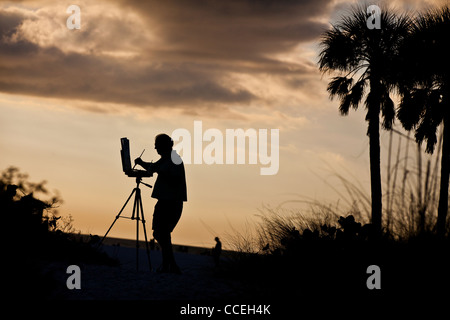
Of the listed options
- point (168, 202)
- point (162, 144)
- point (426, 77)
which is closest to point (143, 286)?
point (168, 202)

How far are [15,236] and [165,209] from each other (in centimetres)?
210

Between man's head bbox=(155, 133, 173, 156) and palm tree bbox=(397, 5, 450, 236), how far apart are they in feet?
40.8

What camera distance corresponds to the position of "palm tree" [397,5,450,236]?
20.5m

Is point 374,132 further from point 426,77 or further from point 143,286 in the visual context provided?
point 143,286

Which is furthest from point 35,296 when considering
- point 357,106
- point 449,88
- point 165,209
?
point 357,106

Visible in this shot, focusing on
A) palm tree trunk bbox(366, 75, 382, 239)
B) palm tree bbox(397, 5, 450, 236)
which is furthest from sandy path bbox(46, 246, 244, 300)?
palm tree trunk bbox(366, 75, 382, 239)

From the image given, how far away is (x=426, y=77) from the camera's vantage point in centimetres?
2084

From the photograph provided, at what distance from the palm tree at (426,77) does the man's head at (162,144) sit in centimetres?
1243

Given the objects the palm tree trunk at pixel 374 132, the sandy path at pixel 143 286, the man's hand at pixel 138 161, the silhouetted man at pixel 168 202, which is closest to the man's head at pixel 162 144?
the silhouetted man at pixel 168 202

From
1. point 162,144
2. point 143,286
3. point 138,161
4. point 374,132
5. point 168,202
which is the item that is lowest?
point 143,286

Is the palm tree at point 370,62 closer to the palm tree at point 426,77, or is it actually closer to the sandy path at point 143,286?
the palm tree at point 426,77

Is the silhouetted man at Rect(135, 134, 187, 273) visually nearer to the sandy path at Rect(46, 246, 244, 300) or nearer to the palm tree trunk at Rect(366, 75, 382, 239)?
the sandy path at Rect(46, 246, 244, 300)

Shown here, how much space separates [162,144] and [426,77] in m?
14.2

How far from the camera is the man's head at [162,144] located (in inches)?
362
